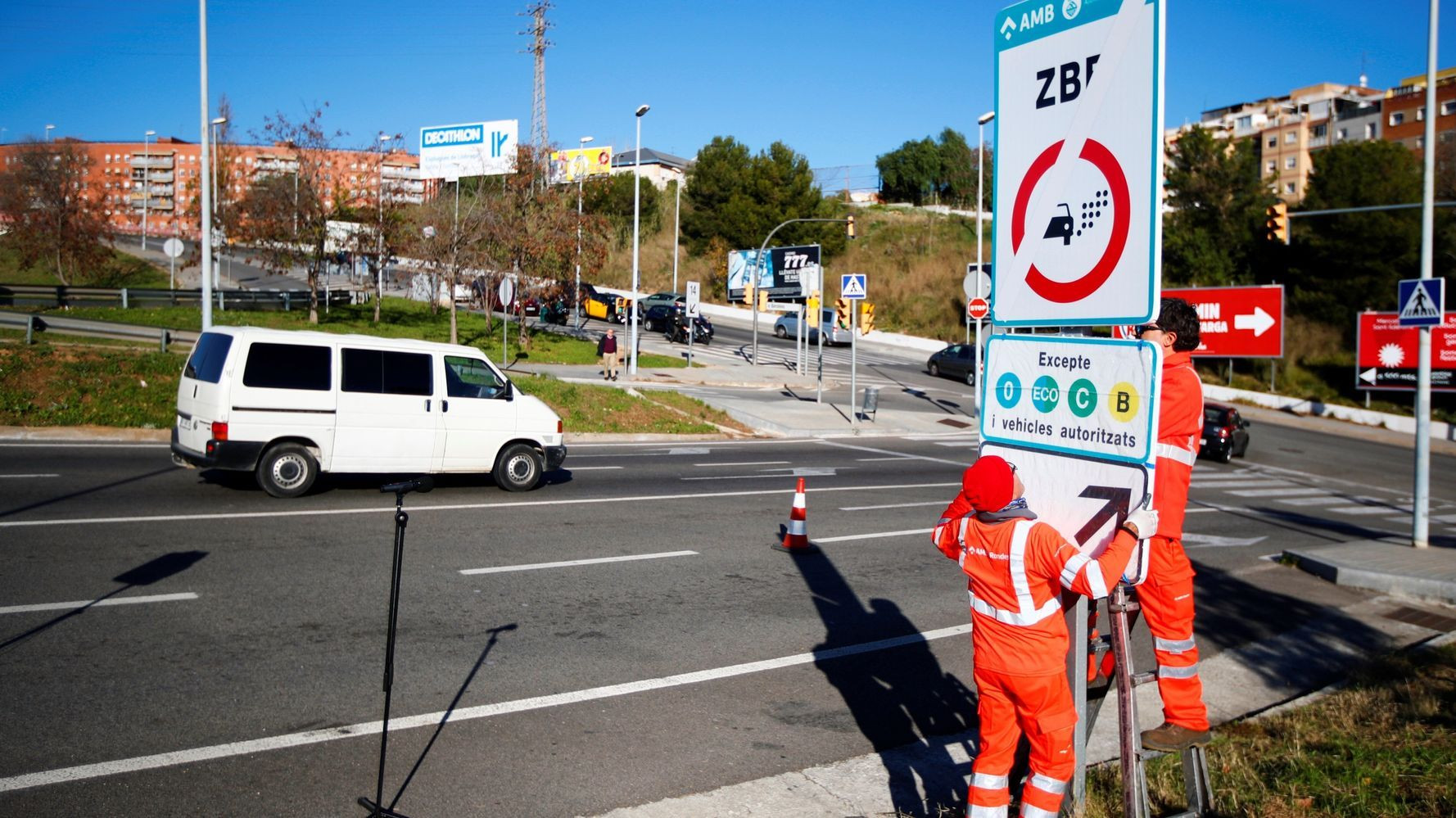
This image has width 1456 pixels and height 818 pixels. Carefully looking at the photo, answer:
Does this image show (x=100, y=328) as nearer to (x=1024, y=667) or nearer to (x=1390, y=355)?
(x=1024, y=667)

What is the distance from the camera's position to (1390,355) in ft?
128

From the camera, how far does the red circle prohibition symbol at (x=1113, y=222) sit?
387 centimetres

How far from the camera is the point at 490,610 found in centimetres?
820

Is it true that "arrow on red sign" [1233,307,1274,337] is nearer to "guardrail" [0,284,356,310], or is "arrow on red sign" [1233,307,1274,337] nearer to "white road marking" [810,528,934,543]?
"white road marking" [810,528,934,543]

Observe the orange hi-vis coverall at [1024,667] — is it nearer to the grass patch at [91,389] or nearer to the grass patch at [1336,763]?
the grass patch at [1336,763]

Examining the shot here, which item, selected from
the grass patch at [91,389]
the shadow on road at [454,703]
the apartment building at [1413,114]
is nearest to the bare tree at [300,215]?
the grass patch at [91,389]

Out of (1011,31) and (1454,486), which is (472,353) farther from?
(1454,486)

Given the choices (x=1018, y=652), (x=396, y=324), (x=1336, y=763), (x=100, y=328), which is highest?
(x=396, y=324)

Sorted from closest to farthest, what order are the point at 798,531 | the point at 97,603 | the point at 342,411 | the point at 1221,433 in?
the point at 97,603 → the point at 798,531 → the point at 342,411 → the point at 1221,433

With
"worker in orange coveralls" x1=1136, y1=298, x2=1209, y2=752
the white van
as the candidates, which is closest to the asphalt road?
the white van

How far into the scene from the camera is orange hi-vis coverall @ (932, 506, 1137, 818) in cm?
401

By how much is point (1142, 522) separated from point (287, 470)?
11107 millimetres

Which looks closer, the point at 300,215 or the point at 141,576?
the point at 141,576

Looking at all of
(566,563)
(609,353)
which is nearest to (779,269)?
(609,353)
